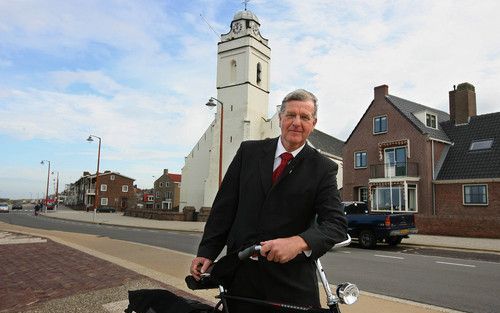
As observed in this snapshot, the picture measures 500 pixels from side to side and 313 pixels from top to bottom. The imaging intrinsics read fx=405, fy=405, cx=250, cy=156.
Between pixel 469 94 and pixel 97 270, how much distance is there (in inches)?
1107

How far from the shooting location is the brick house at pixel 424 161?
80.5 feet

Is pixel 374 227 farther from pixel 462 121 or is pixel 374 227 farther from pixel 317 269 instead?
pixel 462 121

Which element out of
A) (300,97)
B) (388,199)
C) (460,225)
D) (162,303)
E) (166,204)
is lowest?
(460,225)

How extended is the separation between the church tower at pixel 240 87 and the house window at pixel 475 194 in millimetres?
21771

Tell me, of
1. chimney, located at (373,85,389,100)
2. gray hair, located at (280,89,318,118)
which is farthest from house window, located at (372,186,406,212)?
gray hair, located at (280,89,318,118)

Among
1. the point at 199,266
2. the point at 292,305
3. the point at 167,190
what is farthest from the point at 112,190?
the point at 292,305

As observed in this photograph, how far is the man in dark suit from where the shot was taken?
2.05 metres

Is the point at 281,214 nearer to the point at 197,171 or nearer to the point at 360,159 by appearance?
the point at 360,159

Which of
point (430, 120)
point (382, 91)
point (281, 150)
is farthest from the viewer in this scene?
point (382, 91)

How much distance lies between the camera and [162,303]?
2.42 meters

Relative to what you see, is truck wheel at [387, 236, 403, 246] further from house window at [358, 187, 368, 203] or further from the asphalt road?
house window at [358, 187, 368, 203]

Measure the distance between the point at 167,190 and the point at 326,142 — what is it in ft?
157

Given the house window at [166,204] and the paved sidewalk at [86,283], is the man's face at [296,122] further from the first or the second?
the house window at [166,204]

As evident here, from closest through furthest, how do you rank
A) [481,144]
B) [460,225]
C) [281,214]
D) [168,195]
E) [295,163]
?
[281,214] < [295,163] < [460,225] < [481,144] < [168,195]
